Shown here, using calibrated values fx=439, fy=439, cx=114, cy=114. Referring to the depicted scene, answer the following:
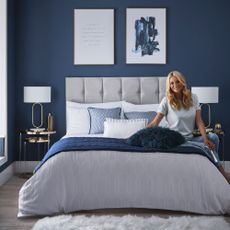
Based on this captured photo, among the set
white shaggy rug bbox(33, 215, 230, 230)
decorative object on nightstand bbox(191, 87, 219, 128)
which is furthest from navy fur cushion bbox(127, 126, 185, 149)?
decorative object on nightstand bbox(191, 87, 219, 128)

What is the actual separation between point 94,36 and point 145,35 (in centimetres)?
73

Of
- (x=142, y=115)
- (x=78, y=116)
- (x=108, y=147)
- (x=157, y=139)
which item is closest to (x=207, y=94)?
(x=142, y=115)

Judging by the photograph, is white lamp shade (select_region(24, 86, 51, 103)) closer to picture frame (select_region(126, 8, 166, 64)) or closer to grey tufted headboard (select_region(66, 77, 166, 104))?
grey tufted headboard (select_region(66, 77, 166, 104))

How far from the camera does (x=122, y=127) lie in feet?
17.3

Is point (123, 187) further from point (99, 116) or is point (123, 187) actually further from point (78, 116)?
point (78, 116)

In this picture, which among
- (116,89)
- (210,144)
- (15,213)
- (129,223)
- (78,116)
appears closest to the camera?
(129,223)

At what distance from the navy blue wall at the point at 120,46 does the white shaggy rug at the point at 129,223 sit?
2.78 m

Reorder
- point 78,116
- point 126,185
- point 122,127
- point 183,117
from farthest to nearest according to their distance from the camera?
1. point 78,116
2. point 122,127
3. point 183,117
4. point 126,185

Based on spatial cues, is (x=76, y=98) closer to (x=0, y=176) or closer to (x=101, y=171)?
(x=0, y=176)

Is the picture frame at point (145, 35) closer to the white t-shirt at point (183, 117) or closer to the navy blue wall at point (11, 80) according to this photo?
the white t-shirt at point (183, 117)

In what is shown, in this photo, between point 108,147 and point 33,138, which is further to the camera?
point 33,138

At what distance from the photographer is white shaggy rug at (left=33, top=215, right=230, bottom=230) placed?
350 cm

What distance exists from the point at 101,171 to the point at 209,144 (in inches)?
50.3

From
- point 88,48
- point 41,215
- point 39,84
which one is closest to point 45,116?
point 39,84
